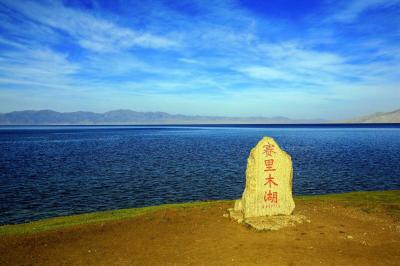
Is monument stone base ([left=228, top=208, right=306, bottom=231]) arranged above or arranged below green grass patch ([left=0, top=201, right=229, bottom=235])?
above

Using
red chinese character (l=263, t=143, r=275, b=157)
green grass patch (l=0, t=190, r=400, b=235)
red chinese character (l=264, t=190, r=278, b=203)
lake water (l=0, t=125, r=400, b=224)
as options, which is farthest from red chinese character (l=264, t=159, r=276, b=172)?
lake water (l=0, t=125, r=400, b=224)

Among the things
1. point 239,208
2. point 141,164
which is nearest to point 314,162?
point 141,164

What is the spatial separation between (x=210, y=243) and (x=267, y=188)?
21.2ft

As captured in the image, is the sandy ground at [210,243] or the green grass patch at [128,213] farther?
the green grass patch at [128,213]

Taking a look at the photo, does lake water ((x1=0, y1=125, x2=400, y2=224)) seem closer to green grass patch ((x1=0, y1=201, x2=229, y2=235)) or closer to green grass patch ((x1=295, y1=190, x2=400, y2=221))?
green grass patch ((x1=0, y1=201, x2=229, y2=235))

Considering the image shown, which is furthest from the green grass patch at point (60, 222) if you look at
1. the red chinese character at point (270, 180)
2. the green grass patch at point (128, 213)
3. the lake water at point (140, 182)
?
the red chinese character at point (270, 180)

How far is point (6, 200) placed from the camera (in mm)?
41312

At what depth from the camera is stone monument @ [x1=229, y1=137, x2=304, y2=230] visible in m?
23.5

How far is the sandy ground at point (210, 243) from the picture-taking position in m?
17.2

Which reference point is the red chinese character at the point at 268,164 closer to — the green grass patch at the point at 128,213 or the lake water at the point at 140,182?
the green grass patch at the point at 128,213

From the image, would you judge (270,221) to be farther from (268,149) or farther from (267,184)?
(268,149)

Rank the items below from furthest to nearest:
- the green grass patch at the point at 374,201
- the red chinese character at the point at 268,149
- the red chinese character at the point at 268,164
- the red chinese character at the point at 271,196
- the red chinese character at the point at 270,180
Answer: the green grass patch at the point at 374,201 → the red chinese character at the point at 268,149 → the red chinese character at the point at 268,164 → the red chinese character at the point at 270,180 → the red chinese character at the point at 271,196

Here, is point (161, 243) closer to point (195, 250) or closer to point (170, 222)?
point (195, 250)

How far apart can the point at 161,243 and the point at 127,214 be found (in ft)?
28.8
